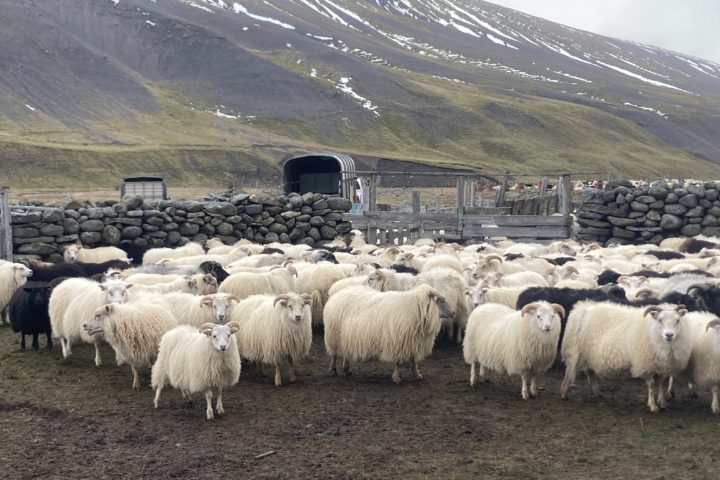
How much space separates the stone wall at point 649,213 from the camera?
23.1 metres

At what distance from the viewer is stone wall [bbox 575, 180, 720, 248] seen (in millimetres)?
23125

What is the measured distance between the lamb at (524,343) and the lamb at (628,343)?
0.90 ft

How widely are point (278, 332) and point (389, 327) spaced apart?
1.50 meters

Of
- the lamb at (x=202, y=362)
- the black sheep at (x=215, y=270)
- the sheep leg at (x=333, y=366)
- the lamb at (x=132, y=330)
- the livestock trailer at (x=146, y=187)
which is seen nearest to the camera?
the lamb at (x=202, y=362)

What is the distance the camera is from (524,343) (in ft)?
31.6

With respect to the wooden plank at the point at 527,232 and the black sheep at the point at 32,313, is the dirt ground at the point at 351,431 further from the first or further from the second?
the wooden plank at the point at 527,232

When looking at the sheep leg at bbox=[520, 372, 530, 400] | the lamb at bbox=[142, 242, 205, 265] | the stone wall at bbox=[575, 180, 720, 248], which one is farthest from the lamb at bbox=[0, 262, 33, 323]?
the stone wall at bbox=[575, 180, 720, 248]

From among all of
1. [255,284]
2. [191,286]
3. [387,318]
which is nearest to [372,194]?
[255,284]

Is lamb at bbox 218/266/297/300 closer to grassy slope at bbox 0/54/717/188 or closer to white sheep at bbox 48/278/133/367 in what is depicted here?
white sheep at bbox 48/278/133/367

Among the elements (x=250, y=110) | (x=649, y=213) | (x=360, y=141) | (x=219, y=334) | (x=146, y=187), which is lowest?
(x=219, y=334)

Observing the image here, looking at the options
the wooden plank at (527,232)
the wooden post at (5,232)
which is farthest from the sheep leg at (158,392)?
the wooden plank at (527,232)

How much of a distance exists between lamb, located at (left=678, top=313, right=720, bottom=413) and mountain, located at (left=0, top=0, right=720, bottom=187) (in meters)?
57.5

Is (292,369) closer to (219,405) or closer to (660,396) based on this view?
(219,405)

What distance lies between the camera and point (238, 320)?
10.9m
